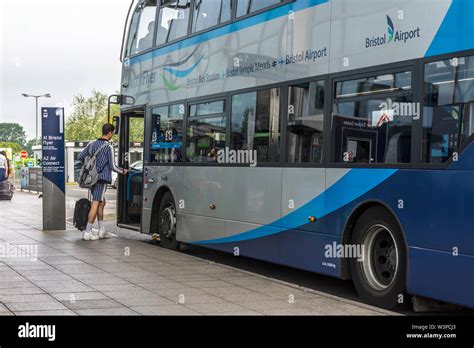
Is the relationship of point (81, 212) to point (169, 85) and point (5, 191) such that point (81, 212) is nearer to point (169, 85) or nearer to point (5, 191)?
point (169, 85)

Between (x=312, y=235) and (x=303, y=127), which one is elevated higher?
(x=303, y=127)

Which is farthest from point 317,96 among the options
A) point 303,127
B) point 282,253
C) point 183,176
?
point 183,176

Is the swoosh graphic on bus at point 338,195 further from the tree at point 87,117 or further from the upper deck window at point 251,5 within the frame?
the tree at point 87,117

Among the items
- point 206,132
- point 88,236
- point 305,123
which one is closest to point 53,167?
point 88,236

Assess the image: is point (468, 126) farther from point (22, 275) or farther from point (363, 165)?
point (22, 275)

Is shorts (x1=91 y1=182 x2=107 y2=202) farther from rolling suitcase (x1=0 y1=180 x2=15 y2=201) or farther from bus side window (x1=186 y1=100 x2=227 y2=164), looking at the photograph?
rolling suitcase (x1=0 y1=180 x2=15 y2=201)

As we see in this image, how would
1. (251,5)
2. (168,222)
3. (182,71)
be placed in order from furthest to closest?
(168,222) → (182,71) → (251,5)

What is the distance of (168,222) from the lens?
1227cm

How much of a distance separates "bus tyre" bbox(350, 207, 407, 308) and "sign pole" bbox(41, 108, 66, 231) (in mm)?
8761

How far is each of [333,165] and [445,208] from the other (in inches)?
71.5

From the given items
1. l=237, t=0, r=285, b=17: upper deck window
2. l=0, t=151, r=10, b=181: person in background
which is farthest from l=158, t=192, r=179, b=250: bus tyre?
l=0, t=151, r=10, b=181: person in background

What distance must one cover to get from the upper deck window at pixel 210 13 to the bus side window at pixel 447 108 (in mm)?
4487

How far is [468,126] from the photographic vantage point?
623cm

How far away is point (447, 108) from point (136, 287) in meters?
4.07
